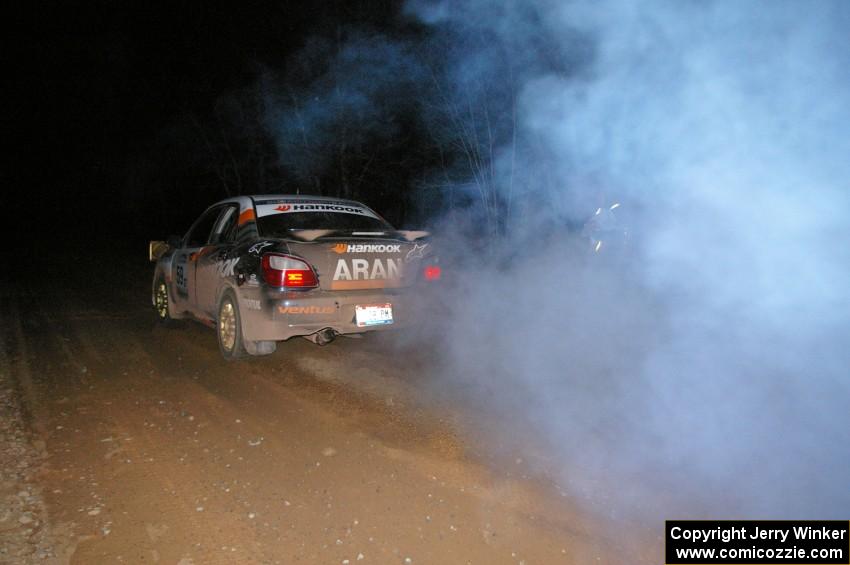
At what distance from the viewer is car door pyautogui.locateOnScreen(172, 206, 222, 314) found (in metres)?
5.73

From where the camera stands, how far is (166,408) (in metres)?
3.97

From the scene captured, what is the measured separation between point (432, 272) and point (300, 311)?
3.98ft

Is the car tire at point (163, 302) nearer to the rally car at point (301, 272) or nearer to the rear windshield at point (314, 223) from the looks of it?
the rally car at point (301, 272)

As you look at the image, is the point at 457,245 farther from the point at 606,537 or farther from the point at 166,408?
the point at 606,537

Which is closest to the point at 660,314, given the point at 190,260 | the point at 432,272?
the point at 432,272

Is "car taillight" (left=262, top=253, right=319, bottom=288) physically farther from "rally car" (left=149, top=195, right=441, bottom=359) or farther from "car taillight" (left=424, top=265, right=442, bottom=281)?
"car taillight" (left=424, top=265, right=442, bottom=281)

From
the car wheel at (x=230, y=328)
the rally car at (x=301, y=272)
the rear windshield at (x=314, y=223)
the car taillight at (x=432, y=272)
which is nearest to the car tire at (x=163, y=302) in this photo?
the rally car at (x=301, y=272)

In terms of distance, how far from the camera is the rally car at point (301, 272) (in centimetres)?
442

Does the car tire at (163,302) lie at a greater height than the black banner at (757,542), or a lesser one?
greater

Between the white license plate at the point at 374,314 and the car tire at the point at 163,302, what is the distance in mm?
2854

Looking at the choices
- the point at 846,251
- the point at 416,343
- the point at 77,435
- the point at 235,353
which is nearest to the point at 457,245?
the point at 416,343

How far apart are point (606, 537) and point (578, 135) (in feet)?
12.5

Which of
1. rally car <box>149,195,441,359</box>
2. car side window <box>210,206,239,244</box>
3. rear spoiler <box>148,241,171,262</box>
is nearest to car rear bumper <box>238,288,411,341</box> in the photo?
rally car <box>149,195,441,359</box>

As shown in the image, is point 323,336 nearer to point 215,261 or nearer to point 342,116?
point 215,261
